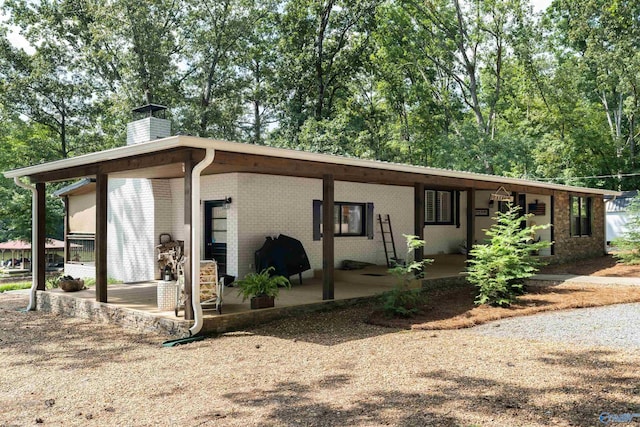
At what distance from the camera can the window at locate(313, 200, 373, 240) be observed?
1227cm

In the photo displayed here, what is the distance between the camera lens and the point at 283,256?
10.4 meters

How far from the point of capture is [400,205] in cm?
1386

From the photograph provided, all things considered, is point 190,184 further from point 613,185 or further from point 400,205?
point 613,185

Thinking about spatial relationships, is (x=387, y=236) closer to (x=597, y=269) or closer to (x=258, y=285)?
(x=597, y=269)

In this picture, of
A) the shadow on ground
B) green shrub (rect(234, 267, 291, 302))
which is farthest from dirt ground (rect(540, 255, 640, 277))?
the shadow on ground

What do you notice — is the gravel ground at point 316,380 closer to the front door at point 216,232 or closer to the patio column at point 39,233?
the patio column at point 39,233

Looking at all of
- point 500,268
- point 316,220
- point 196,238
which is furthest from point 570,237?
point 196,238

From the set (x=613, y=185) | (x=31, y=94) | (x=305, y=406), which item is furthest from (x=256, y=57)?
(x=305, y=406)

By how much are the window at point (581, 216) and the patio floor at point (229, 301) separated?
6.33 metres

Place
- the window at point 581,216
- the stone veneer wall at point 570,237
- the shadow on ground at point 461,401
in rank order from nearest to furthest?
the shadow on ground at point 461,401, the stone veneer wall at point 570,237, the window at point 581,216

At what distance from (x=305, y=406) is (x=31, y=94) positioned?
75.3ft

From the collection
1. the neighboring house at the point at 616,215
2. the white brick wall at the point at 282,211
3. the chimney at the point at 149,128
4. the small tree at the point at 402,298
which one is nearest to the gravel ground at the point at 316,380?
the small tree at the point at 402,298

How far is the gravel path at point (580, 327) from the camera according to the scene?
6109 mm

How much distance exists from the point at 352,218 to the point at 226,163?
6181 millimetres
